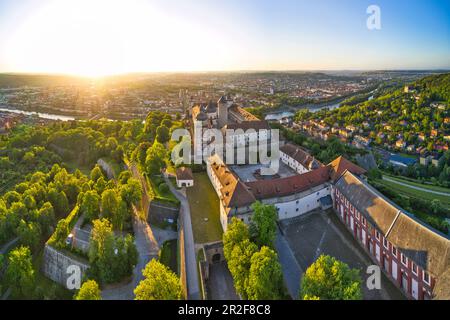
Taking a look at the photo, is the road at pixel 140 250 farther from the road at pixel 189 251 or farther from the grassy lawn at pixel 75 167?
the grassy lawn at pixel 75 167

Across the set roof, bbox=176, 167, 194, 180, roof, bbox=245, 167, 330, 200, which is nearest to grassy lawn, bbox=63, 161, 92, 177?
roof, bbox=176, 167, 194, 180

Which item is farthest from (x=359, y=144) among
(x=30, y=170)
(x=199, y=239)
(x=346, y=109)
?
(x=30, y=170)

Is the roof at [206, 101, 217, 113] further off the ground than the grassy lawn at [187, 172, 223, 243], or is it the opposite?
the roof at [206, 101, 217, 113]

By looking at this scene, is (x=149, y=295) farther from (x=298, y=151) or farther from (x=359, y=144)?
(x=359, y=144)

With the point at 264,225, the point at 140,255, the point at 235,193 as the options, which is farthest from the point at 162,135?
the point at 264,225

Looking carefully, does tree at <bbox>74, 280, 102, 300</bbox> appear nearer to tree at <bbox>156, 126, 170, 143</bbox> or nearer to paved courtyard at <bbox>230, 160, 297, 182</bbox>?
paved courtyard at <bbox>230, 160, 297, 182</bbox>
